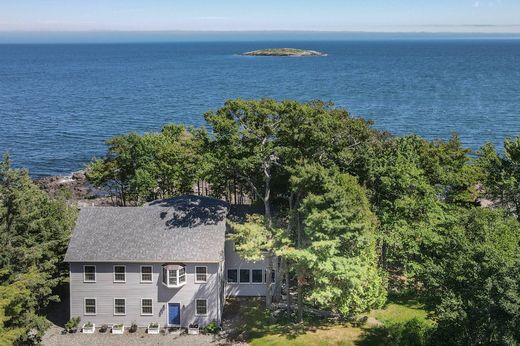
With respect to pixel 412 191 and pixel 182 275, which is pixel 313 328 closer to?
pixel 182 275

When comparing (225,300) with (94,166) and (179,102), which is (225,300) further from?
(179,102)

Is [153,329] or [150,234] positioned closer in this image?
[153,329]

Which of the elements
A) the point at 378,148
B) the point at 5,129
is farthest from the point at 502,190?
the point at 5,129

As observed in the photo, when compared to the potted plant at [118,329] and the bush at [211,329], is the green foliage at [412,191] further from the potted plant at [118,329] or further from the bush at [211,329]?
the potted plant at [118,329]

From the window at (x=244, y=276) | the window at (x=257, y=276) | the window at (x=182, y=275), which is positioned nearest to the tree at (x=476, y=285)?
the window at (x=257, y=276)

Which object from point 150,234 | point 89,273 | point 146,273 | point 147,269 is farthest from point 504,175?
point 89,273

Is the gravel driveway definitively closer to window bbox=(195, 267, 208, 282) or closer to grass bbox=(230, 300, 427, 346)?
grass bbox=(230, 300, 427, 346)

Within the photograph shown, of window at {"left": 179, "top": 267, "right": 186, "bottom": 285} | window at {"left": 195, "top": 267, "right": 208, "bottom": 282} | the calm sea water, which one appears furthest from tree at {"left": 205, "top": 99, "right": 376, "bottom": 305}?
the calm sea water
